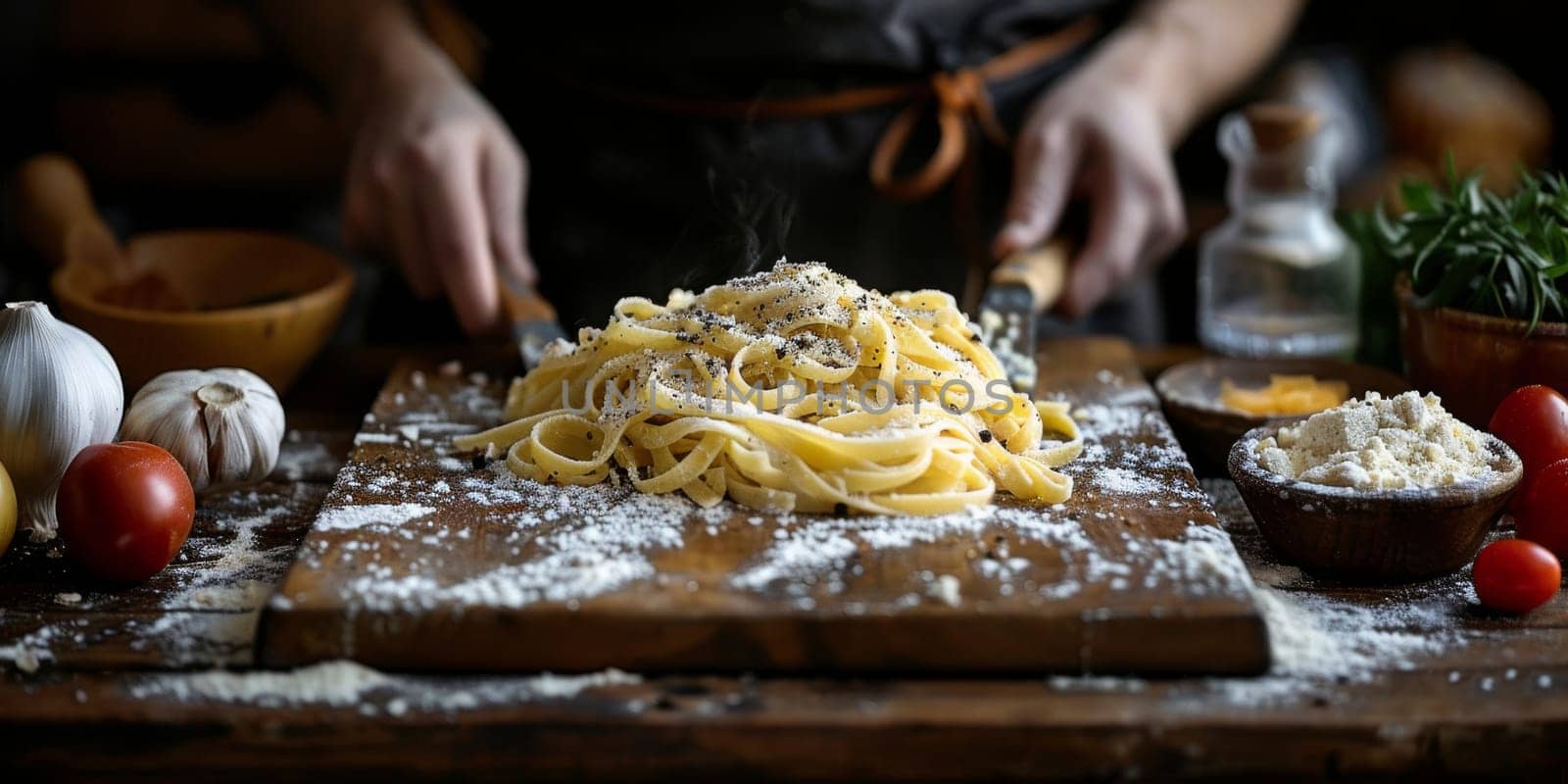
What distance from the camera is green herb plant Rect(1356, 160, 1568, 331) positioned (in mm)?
1934

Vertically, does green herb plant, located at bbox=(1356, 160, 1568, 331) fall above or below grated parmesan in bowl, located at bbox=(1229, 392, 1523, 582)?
above

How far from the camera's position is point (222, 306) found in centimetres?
265

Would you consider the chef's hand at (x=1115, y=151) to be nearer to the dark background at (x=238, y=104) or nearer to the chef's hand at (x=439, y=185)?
the chef's hand at (x=439, y=185)

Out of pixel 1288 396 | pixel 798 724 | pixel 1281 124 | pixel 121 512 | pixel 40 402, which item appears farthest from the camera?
pixel 1281 124

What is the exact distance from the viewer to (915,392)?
1.89 metres

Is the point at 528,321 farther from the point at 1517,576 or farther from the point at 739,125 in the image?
the point at 1517,576

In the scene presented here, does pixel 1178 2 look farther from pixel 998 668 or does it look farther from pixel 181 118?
pixel 181 118

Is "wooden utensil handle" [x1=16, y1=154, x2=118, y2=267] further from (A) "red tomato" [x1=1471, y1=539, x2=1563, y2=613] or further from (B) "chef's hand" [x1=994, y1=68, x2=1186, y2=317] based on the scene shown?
(A) "red tomato" [x1=1471, y1=539, x2=1563, y2=613]

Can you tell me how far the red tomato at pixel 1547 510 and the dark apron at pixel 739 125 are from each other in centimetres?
128

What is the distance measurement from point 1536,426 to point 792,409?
3.21 feet

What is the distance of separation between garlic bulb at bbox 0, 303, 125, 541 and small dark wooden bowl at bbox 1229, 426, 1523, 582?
148 cm

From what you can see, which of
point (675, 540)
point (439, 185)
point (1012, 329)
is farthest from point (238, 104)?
point (675, 540)

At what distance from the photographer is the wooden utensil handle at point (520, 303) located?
2449mm

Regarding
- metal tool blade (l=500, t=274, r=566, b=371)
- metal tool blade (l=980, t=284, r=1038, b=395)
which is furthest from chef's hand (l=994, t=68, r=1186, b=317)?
metal tool blade (l=500, t=274, r=566, b=371)
